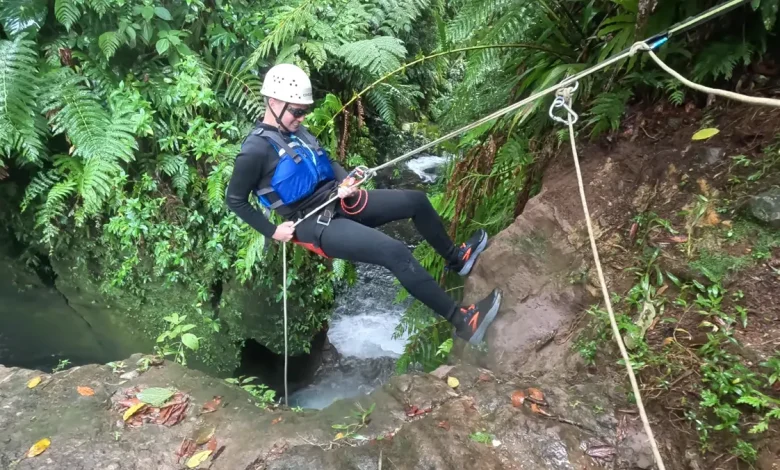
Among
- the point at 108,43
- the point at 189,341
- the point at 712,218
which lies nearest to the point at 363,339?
the point at 189,341

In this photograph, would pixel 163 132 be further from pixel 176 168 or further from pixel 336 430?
pixel 336 430

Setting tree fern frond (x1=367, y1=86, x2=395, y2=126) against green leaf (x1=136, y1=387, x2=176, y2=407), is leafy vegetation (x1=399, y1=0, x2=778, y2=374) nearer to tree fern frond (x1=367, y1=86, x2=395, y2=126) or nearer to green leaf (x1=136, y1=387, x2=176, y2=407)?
tree fern frond (x1=367, y1=86, x2=395, y2=126)

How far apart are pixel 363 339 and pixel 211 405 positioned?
12.4ft

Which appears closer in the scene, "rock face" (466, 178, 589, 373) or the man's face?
"rock face" (466, 178, 589, 373)

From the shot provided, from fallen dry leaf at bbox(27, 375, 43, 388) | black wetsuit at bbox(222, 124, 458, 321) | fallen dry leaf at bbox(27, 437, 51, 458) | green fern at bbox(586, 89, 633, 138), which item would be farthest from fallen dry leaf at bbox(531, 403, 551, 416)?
fallen dry leaf at bbox(27, 375, 43, 388)

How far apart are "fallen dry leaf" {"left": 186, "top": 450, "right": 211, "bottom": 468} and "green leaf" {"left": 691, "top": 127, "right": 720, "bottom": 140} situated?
3.19 meters

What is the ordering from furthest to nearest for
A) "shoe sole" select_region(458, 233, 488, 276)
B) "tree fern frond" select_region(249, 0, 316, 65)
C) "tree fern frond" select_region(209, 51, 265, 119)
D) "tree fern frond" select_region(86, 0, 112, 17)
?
1. "tree fern frond" select_region(209, 51, 265, 119)
2. "tree fern frond" select_region(249, 0, 316, 65)
3. "tree fern frond" select_region(86, 0, 112, 17)
4. "shoe sole" select_region(458, 233, 488, 276)

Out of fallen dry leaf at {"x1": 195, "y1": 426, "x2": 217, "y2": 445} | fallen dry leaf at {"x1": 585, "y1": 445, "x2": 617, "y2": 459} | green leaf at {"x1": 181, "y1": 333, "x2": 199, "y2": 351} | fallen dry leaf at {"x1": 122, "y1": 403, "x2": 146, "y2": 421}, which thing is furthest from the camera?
green leaf at {"x1": 181, "y1": 333, "x2": 199, "y2": 351}

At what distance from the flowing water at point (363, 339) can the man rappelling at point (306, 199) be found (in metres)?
3.09

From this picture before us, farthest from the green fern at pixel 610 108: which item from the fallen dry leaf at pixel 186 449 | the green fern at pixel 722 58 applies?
the fallen dry leaf at pixel 186 449

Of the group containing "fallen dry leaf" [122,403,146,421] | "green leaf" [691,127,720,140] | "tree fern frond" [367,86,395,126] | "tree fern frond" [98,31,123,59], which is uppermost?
"tree fern frond" [98,31,123,59]

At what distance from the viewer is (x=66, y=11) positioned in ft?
13.9

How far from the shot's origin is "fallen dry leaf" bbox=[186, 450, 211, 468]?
232cm

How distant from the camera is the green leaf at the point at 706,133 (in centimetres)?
264
